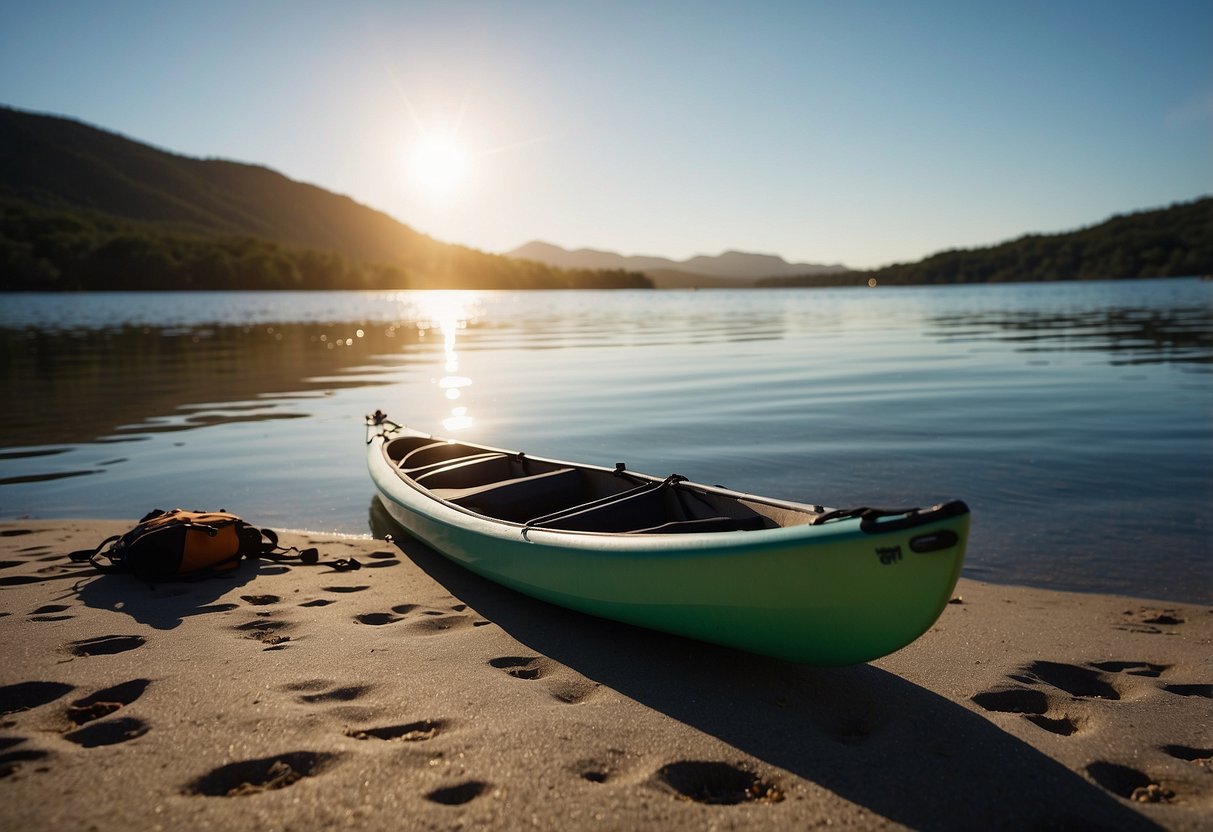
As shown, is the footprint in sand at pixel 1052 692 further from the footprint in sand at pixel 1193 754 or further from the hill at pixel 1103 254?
the hill at pixel 1103 254

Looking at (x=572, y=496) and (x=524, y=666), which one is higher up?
(x=572, y=496)

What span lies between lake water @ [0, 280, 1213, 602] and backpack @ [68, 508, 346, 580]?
1794mm

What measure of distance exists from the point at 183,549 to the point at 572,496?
11.0ft

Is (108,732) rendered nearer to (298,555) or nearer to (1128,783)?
(298,555)

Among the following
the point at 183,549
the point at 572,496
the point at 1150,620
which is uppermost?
the point at 572,496

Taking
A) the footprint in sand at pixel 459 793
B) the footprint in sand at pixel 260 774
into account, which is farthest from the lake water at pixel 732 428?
the footprint in sand at pixel 260 774

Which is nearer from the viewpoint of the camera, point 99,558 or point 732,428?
point 99,558

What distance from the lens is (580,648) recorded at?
493cm

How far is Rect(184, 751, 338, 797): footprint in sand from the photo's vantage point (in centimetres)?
323

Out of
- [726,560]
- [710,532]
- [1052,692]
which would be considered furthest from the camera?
[710,532]

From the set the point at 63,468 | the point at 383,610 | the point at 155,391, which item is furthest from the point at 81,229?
the point at 383,610

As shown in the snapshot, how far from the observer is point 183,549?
6.29 meters

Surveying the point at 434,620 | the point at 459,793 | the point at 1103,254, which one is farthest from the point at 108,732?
the point at 1103,254

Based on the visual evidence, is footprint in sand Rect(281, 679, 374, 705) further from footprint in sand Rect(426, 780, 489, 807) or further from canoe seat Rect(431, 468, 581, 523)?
canoe seat Rect(431, 468, 581, 523)
